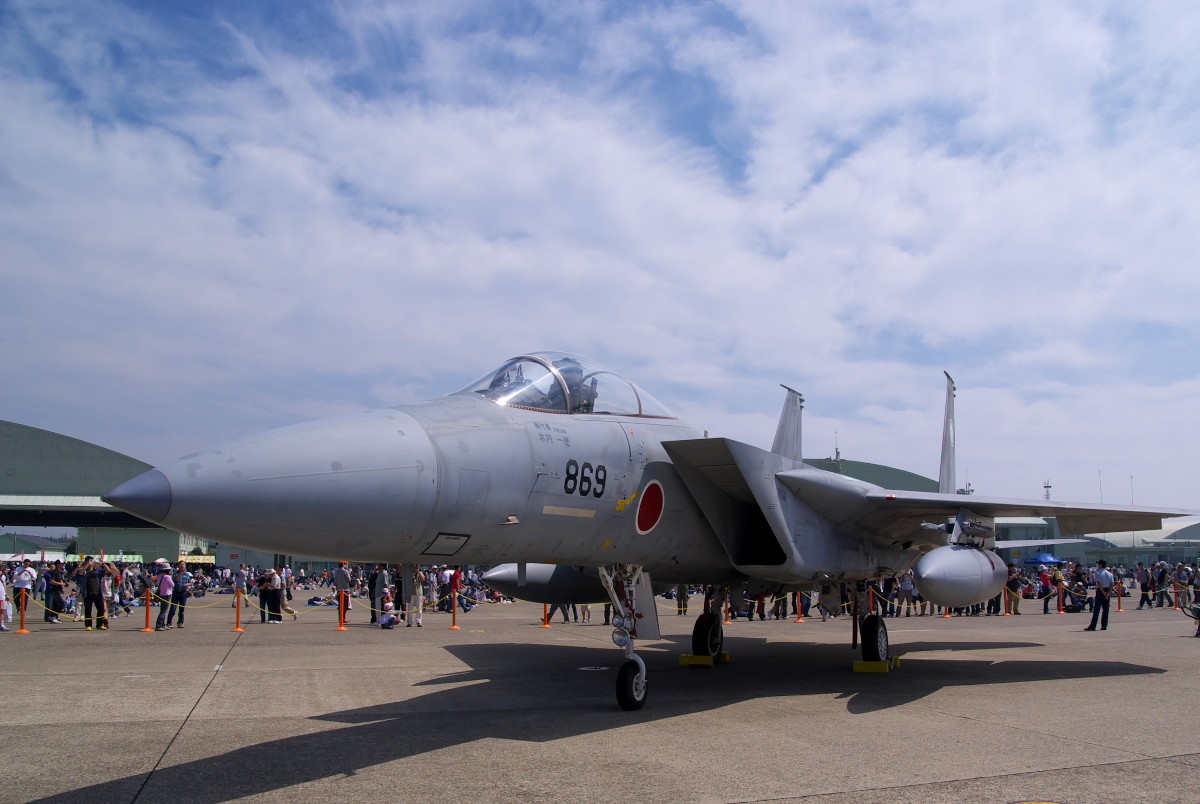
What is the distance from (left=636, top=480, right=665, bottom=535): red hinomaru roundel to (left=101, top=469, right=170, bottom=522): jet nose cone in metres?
4.14

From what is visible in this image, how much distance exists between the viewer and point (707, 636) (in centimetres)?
1122

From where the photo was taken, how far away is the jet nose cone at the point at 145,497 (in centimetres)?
412

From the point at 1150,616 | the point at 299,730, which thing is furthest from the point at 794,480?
the point at 1150,616

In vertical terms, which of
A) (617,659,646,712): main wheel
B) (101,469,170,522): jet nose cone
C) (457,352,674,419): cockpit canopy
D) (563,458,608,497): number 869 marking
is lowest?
(617,659,646,712): main wheel

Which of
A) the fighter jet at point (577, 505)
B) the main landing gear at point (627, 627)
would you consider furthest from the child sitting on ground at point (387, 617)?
the main landing gear at point (627, 627)

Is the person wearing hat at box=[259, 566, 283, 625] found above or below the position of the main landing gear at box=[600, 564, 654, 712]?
below

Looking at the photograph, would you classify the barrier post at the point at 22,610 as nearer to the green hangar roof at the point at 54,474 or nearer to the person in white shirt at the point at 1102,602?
the person in white shirt at the point at 1102,602

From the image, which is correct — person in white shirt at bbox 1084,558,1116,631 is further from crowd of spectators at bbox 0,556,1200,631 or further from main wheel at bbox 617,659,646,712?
main wheel at bbox 617,659,646,712

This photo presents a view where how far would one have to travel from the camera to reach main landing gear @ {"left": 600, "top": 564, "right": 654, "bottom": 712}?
735 centimetres

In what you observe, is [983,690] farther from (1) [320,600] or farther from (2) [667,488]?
(1) [320,600]

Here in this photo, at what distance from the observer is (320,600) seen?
2706cm

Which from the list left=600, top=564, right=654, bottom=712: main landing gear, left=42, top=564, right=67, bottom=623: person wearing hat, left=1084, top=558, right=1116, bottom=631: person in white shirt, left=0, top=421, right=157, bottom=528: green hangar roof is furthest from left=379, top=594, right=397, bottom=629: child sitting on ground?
left=0, top=421, right=157, bottom=528: green hangar roof

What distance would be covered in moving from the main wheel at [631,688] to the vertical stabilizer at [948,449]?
8834 millimetres

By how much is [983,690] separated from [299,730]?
21.9ft
